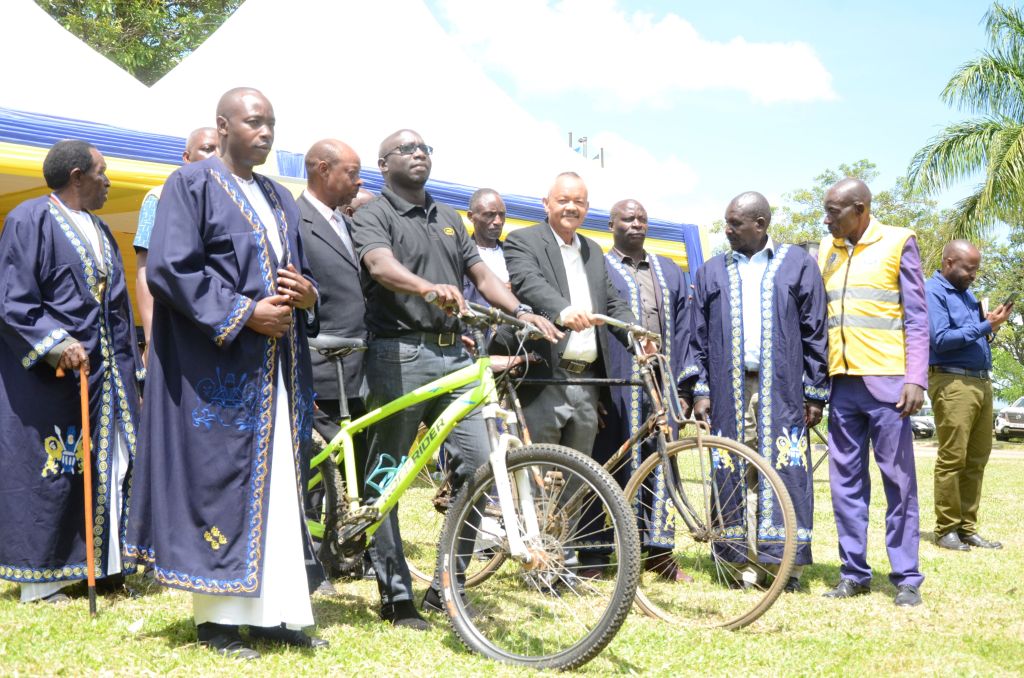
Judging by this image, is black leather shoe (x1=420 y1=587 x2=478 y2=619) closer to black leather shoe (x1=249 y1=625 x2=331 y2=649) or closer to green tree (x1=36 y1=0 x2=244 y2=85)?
black leather shoe (x1=249 y1=625 x2=331 y2=649)

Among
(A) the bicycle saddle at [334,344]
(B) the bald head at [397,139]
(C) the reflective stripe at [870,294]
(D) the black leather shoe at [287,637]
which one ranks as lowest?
(D) the black leather shoe at [287,637]

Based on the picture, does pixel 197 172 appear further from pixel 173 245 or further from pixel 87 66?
pixel 87 66

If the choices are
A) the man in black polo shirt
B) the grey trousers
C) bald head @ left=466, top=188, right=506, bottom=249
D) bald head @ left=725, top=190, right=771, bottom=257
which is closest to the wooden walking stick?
the man in black polo shirt

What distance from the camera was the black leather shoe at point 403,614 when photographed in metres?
4.29

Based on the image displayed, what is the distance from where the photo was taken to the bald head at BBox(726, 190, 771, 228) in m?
5.75

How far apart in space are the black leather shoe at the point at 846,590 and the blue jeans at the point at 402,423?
7.38 ft

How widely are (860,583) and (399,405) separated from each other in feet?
9.00

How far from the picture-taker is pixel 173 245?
3.65 m

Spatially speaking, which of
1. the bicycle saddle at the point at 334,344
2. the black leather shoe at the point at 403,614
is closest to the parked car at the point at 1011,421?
the black leather shoe at the point at 403,614

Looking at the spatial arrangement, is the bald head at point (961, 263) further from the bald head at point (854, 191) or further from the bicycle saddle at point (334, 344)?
the bicycle saddle at point (334, 344)

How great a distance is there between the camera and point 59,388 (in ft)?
15.9

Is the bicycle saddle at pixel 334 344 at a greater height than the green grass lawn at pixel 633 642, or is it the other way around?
the bicycle saddle at pixel 334 344

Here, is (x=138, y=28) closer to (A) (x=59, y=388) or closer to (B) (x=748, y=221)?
(A) (x=59, y=388)

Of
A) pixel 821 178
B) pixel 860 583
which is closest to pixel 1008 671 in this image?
pixel 860 583
